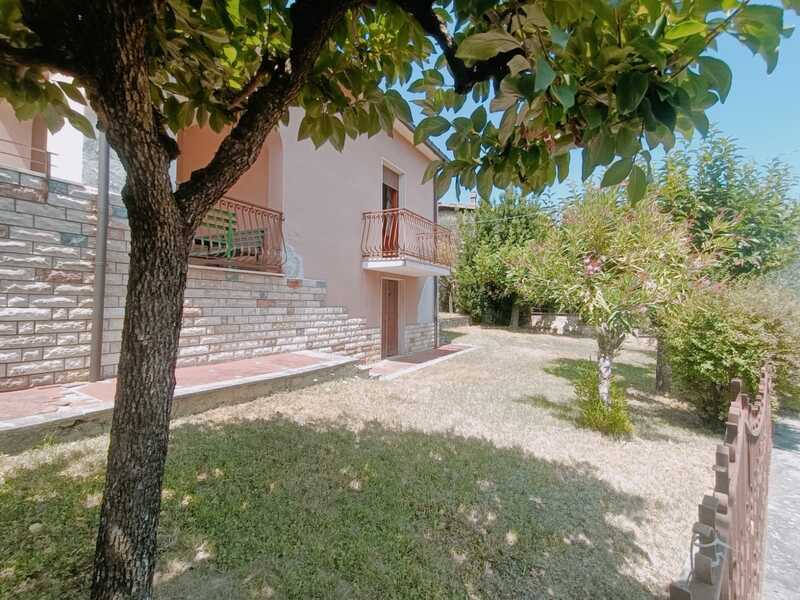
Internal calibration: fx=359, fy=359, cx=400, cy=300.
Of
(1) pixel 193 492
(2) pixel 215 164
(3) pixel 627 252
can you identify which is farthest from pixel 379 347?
(2) pixel 215 164

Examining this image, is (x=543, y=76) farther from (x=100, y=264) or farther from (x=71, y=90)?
(x=100, y=264)

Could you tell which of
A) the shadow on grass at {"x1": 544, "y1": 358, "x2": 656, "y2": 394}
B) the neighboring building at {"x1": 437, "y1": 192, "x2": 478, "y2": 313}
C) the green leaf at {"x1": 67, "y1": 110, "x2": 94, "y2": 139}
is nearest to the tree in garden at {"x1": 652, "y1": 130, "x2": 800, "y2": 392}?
the shadow on grass at {"x1": 544, "y1": 358, "x2": 656, "y2": 394}

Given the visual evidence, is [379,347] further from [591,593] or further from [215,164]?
[215,164]

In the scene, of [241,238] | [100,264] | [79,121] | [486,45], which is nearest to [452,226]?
[241,238]

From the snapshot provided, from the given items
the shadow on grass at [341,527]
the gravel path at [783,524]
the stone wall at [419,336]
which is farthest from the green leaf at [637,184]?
the stone wall at [419,336]

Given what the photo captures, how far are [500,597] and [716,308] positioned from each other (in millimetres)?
4958

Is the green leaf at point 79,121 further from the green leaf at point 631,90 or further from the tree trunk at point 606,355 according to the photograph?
the tree trunk at point 606,355

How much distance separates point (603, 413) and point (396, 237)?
586cm

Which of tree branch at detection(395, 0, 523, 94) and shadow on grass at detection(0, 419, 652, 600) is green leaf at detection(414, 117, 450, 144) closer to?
tree branch at detection(395, 0, 523, 94)

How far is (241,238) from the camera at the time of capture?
6.61 meters

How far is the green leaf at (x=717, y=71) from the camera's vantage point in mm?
872

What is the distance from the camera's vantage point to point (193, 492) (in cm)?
261

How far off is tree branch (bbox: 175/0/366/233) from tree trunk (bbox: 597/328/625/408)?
4.77 metres

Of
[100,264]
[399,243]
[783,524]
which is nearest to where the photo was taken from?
[783,524]
